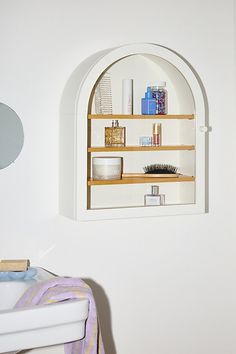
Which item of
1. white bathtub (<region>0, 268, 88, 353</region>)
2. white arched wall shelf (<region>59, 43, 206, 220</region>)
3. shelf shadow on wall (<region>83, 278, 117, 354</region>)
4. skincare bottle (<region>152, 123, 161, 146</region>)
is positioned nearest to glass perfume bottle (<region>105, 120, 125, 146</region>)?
white arched wall shelf (<region>59, 43, 206, 220</region>)

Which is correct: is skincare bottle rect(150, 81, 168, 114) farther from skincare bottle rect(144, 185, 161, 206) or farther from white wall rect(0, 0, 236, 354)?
skincare bottle rect(144, 185, 161, 206)

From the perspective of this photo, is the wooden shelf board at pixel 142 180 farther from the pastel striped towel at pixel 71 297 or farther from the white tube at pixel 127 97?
the pastel striped towel at pixel 71 297

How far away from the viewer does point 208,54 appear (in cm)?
254

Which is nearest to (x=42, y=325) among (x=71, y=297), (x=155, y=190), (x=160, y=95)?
(x=71, y=297)

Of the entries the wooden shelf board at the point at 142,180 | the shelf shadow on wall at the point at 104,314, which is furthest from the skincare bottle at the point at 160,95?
the shelf shadow on wall at the point at 104,314

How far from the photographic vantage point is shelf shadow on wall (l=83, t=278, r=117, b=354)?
94.7 inches

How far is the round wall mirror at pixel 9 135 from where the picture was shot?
2207 millimetres

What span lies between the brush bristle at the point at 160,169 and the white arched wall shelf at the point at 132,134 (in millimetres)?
22

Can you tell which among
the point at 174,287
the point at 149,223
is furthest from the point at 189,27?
the point at 174,287

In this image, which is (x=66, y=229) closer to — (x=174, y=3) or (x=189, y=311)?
(x=189, y=311)

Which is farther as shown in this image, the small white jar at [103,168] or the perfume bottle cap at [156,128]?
the perfume bottle cap at [156,128]

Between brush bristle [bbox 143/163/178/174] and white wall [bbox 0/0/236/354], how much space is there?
0.80 feet

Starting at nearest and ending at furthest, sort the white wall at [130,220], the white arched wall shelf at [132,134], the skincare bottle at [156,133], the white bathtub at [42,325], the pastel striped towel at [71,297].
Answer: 1. the white bathtub at [42,325]
2. the pastel striped towel at [71,297]
3. the white arched wall shelf at [132,134]
4. the white wall at [130,220]
5. the skincare bottle at [156,133]

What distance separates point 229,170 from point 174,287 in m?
0.57
